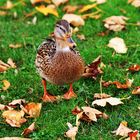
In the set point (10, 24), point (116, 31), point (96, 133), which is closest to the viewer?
point (96, 133)

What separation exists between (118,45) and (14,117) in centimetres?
187

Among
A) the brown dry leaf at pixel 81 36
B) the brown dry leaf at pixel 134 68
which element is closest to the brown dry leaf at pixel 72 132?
the brown dry leaf at pixel 134 68

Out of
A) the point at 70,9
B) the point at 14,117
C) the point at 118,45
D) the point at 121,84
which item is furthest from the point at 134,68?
the point at 70,9

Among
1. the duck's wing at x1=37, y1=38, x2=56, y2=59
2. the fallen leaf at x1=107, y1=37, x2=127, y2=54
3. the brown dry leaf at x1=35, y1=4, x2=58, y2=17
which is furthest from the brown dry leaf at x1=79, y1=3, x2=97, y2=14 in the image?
the duck's wing at x1=37, y1=38, x2=56, y2=59

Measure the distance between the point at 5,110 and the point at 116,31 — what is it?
2149 millimetres

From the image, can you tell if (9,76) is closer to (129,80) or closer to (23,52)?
(23,52)

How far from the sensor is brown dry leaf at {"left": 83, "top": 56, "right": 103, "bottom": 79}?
5188 mm

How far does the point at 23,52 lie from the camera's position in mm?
5863

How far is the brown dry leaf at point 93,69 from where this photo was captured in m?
5.19

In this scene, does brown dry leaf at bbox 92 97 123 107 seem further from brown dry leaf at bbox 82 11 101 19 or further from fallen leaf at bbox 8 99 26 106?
brown dry leaf at bbox 82 11 101 19

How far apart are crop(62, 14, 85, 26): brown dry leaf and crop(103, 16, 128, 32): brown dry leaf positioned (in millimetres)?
319

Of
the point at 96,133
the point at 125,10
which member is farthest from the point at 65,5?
the point at 96,133

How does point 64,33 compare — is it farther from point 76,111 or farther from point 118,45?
point 118,45

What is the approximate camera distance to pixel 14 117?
449 cm
